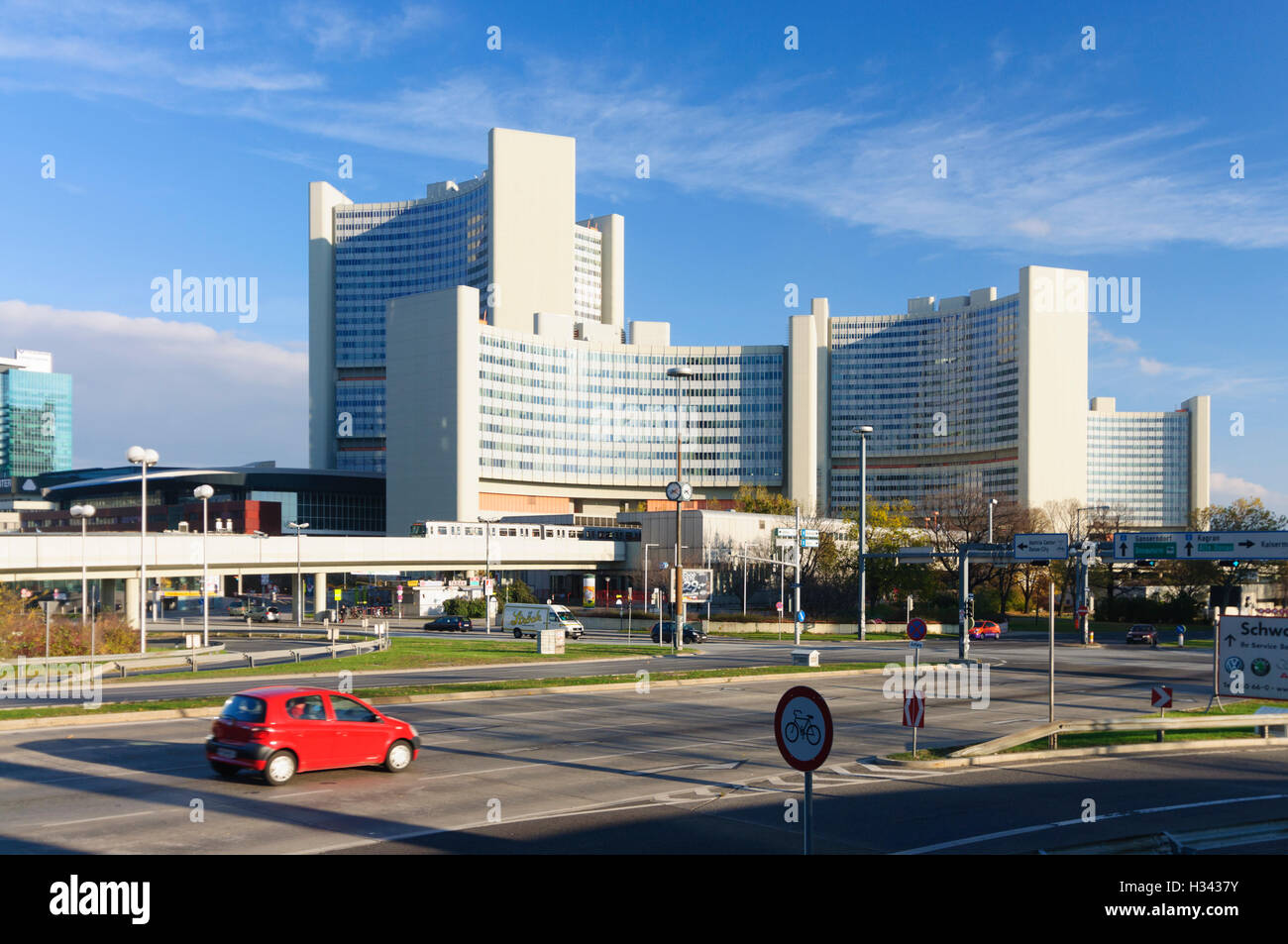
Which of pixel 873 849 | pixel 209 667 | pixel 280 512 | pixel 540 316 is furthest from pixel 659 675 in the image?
pixel 540 316

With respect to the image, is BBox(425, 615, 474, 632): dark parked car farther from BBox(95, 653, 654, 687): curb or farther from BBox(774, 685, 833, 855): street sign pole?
BBox(774, 685, 833, 855): street sign pole

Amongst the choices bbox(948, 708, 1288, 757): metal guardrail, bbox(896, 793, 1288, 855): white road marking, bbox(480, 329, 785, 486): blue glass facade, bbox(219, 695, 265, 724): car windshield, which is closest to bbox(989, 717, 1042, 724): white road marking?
bbox(948, 708, 1288, 757): metal guardrail

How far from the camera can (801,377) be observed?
555ft

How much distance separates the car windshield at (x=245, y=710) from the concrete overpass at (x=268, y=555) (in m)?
33.8

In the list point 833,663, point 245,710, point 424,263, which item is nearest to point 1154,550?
point 833,663

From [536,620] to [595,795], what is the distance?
1805 inches

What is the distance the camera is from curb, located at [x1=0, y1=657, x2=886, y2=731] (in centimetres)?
2078

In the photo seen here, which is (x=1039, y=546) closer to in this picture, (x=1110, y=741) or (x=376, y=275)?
(x=1110, y=741)

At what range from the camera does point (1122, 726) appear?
20672 millimetres

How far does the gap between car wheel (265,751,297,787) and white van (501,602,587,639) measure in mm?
42953

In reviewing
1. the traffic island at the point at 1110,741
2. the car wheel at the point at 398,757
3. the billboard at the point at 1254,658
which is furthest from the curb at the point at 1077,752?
the car wheel at the point at 398,757

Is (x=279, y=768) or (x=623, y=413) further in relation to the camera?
(x=623, y=413)
